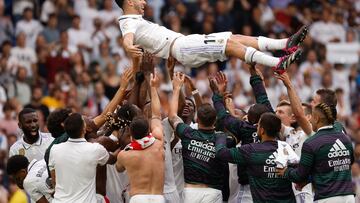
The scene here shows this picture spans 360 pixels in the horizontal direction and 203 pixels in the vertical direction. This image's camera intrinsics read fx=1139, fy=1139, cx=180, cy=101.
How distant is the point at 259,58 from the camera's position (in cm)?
1477

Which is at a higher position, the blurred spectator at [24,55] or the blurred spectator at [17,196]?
the blurred spectator at [24,55]

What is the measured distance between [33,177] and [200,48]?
2817 mm

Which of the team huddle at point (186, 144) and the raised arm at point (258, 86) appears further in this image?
the raised arm at point (258, 86)

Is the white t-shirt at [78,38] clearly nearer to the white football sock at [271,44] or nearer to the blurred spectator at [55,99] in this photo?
the blurred spectator at [55,99]

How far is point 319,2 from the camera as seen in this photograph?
1179 inches

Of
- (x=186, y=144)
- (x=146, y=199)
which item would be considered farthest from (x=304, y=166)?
(x=146, y=199)

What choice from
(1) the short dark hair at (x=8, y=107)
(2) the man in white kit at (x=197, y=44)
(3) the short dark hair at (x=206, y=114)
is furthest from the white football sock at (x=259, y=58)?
(1) the short dark hair at (x=8, y=107)

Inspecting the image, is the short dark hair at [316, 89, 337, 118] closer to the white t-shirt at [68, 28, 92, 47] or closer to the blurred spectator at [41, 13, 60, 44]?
the white t-shirt at [68, 28, 92, 47]

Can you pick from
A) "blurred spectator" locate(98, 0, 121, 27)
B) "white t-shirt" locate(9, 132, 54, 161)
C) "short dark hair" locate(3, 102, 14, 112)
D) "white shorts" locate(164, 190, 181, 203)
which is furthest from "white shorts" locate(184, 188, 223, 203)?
"blurred spectator" locate(98, 0, 121, 27)

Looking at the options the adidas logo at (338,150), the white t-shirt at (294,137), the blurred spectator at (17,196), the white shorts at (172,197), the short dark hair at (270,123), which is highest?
the short dark hair at (270,123)

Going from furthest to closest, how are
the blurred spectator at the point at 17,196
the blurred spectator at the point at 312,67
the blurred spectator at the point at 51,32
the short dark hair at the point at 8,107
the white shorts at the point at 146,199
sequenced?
the blurred spectator at the point at 312,67
the blurred spectator at the point at 51,32
the short dark hair at the point at 8,107
the blurred spectator at the point at 17,196
the white shorts at the point at 146,199

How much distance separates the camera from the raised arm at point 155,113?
48.5 ft

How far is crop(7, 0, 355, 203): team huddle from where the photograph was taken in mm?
14328

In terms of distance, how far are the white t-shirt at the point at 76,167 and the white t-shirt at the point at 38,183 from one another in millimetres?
598
